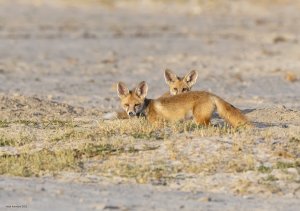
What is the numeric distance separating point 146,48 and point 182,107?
1631cm

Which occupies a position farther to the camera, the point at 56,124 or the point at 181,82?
the point at 181,82

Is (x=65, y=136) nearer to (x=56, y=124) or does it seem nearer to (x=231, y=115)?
(x=56, y=124)

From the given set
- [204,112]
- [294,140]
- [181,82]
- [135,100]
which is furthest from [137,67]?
[294,140]

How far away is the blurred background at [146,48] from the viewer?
18.1 metres

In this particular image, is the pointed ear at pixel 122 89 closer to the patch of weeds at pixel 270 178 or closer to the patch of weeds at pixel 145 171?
the patch of weeds at pixel 145 171

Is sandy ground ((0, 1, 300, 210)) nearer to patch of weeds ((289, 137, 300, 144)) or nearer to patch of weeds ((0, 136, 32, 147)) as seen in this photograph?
patch of weeds ((289, 137, 300, 144))

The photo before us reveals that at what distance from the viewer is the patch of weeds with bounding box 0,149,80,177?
9164mm

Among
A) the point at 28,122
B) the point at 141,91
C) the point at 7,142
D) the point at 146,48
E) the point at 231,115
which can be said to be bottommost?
the point at 7,142

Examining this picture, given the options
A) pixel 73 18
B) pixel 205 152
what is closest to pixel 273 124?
pixel 205 152

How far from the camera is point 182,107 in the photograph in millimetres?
10914

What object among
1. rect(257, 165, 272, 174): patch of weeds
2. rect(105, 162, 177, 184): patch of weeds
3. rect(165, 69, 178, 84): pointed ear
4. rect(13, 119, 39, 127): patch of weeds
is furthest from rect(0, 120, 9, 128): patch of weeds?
rect(257, 165, 272, 174): patch of weeds

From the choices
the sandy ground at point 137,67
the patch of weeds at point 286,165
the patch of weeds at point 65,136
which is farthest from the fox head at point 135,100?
the patch of weeds at point 286,165

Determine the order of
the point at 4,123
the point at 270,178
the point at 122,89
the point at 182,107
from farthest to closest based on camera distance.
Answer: the point at 122,89
the point at 4,123
the point at 182,107
the point at 270,178

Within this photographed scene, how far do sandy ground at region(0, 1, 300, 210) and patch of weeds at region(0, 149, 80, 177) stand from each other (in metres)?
0.24
